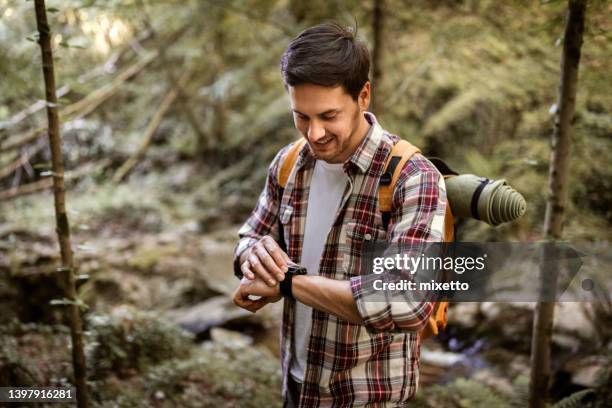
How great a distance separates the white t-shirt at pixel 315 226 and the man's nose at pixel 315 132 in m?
0.26

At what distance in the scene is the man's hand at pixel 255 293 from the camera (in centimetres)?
206

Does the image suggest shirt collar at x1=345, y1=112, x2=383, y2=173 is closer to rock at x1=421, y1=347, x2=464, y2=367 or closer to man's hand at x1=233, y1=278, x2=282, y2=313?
man's hand at x1=233, y1=278, x2=282, y2=313

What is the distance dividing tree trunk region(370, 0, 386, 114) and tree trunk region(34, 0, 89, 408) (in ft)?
9.40

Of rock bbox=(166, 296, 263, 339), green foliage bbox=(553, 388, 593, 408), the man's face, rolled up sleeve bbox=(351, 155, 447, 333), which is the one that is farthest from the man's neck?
rock bbox=(166, 296, 263, 339)

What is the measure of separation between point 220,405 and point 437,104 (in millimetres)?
5863

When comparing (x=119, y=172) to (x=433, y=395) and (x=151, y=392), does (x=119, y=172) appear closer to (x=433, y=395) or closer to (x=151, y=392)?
(x=151, y=392)

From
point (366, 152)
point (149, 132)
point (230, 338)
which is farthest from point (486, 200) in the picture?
point (149, 132)

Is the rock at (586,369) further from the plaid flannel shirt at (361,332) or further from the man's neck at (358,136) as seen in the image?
the man's neck at (358,136)

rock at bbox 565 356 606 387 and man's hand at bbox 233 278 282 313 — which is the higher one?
man's hand at bbox 233 278 282 313

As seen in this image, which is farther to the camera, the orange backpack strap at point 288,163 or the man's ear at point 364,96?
the orange backpack strap at point 288,163

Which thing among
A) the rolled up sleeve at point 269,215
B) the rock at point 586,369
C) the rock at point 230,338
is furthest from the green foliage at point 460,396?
the rolled up sleeve at point 269,215

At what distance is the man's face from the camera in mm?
2016

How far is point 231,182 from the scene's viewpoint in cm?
1084

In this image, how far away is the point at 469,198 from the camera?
207cm
